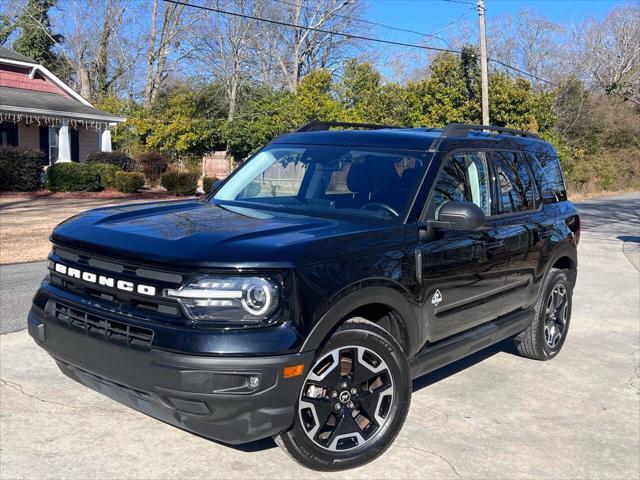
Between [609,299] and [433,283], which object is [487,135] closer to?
[433,283]

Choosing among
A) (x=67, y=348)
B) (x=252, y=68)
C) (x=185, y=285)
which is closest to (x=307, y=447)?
(x=185, y=285)

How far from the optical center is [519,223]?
5.28 meters

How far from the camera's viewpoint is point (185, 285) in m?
3.30

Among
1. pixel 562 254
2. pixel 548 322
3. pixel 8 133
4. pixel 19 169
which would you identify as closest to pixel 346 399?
pixel 548 322

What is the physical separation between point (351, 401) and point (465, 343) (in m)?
1.19


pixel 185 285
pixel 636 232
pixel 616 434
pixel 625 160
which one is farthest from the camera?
pixel 625 160

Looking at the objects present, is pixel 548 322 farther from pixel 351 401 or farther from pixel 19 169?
pixel 19 169

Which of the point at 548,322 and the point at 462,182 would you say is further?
the point at 548,322

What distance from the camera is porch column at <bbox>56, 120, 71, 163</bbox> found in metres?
27.1

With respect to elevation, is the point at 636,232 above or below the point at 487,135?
Result: below

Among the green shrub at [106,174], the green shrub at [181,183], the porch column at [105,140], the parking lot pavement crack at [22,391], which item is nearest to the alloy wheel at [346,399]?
the parking lot pavement crack at [22,391]

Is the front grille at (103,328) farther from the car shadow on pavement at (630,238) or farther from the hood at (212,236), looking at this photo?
the car shadow on pavement at (630,238)

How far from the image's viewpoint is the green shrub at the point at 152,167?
26312 mm

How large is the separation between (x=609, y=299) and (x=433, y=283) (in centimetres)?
577
